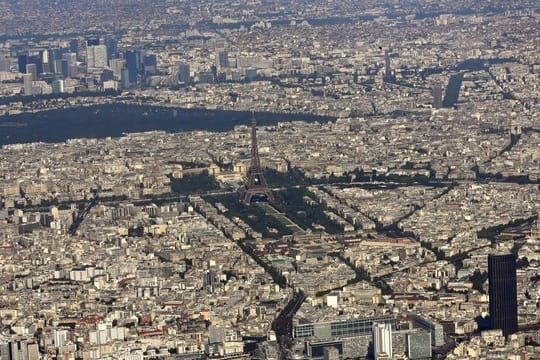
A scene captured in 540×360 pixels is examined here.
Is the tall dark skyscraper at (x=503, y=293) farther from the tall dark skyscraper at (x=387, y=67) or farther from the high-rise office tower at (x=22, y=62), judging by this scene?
the high-rise office tower at (x=22, y=62)

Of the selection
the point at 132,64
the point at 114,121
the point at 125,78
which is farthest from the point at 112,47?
the point at 114,121

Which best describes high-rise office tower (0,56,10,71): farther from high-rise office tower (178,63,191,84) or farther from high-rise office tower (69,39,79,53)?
high-rise office tower (178,63,191,84)

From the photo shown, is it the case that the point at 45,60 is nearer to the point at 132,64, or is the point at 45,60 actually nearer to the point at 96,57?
the point at 96,57

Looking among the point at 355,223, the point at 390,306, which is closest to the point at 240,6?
the point at 355,223

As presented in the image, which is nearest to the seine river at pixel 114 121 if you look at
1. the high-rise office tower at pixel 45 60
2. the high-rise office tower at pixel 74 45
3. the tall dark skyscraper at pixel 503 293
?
the high-rise office tower at pixel 45 60

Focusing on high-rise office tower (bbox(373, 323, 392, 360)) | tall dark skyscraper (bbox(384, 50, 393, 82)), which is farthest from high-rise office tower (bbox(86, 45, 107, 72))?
high-rise office tower (bbox(373, 323, 392, 360))

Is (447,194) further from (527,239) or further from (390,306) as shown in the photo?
Answer: (390,306)
